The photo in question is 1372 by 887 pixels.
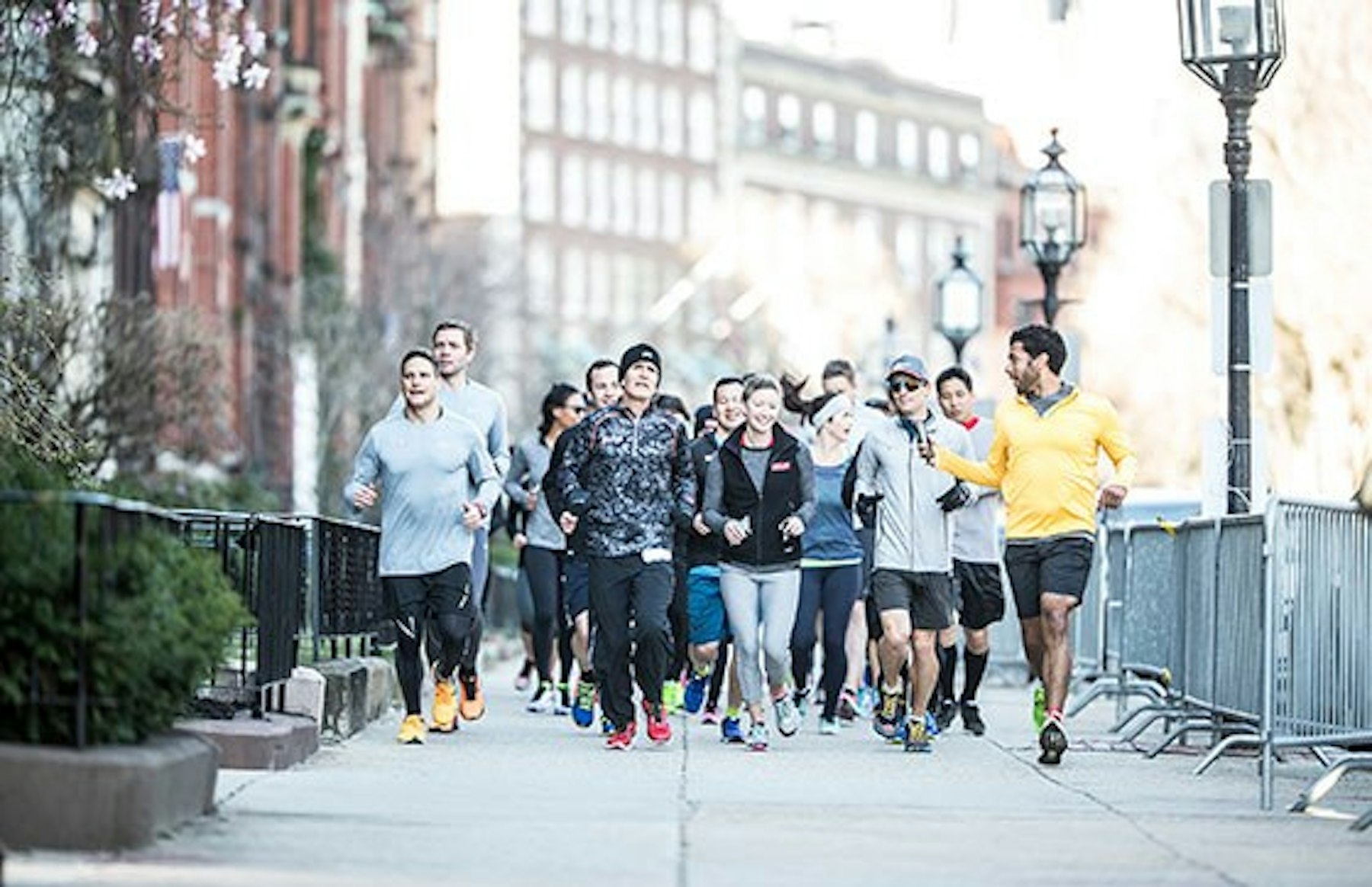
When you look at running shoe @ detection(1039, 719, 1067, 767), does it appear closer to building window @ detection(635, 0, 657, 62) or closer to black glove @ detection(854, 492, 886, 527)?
black glove @ detection(854, 492, 886, 527)

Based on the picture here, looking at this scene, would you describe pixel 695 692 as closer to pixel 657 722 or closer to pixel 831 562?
pixel 831 562

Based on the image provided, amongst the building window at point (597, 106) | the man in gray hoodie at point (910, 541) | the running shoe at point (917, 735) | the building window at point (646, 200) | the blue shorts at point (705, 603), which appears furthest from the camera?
the building window at point (646, 200)

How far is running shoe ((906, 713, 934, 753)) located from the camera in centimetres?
2025

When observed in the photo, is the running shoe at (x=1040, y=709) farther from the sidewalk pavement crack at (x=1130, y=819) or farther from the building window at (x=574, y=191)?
the building window at (x=574, y=191)

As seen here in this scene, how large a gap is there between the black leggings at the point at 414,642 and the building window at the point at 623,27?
5595 inches

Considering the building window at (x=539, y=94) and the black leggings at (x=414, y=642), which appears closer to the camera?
the black leggings at (x=414, y=642)

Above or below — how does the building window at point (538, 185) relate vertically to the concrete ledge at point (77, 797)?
above

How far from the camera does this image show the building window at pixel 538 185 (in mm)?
154875

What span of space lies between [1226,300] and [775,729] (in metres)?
3.49

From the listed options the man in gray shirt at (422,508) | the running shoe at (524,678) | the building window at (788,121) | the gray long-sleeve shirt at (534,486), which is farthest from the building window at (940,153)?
the man in gray shirt at (422,508)

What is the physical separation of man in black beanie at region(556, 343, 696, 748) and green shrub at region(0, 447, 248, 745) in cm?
637

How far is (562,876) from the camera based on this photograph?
12805 millimetres

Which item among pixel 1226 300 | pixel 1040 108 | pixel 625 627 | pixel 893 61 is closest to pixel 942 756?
pixel 625 627

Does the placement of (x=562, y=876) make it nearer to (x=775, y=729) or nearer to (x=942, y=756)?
(x=942, y=756)
